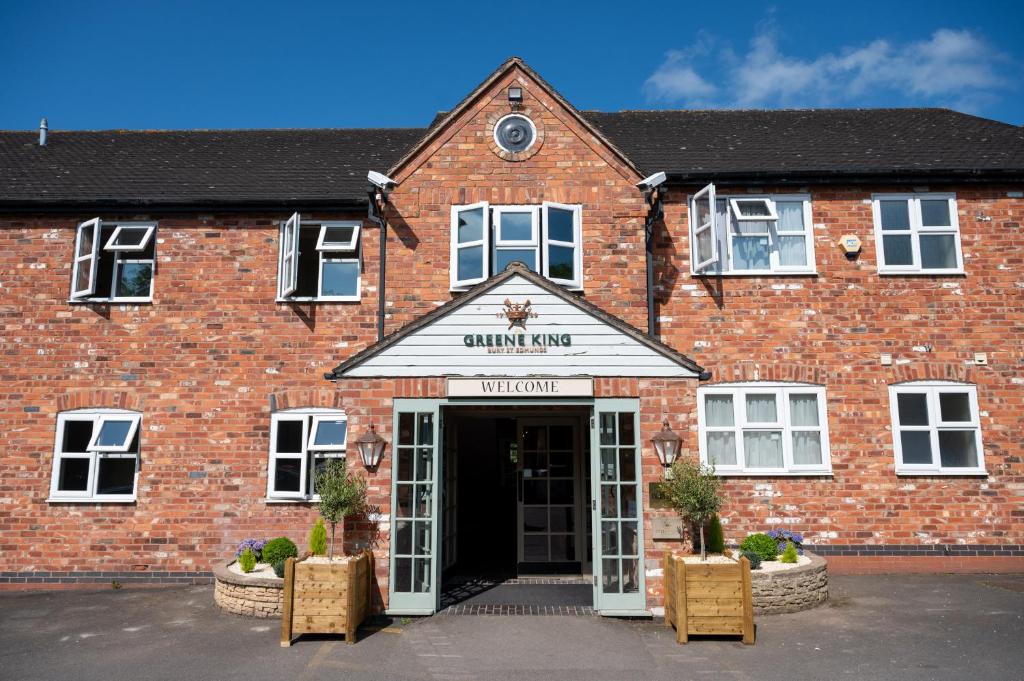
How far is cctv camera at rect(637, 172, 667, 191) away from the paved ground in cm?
664

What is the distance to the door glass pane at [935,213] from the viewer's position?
12148mm

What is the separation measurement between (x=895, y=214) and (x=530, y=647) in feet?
32.5

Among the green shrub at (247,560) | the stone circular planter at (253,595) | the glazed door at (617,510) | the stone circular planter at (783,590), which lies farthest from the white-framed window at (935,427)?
the green shrub at (247,560)

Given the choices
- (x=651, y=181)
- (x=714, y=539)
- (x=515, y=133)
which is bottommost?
(x=714, y=539)

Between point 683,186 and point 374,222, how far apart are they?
561 cm

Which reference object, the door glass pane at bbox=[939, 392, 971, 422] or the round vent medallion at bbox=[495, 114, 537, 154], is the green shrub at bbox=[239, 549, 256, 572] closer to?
the round vent medallion at bbox=[495, 114, 537, 154]

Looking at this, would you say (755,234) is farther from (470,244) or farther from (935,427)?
(470,244)

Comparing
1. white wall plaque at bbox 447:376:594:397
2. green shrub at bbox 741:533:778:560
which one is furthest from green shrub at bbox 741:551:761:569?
white wall plaque at bbox 447:376:594:397

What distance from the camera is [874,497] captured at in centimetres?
1129

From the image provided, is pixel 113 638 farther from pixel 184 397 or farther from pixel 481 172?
pixel 481 172

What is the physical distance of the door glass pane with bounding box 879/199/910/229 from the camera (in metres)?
12.2

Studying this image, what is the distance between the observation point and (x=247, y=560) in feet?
31.2

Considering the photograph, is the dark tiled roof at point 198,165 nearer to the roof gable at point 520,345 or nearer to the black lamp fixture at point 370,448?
the roof gable at point 520,345

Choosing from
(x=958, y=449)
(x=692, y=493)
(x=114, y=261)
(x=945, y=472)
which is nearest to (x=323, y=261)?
(x=114, y=261)
